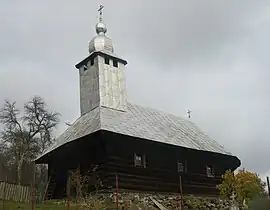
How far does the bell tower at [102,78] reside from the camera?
898 inches

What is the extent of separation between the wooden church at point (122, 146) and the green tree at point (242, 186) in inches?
85.4

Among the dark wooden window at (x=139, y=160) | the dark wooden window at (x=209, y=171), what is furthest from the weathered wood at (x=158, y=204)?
the dark wooden window at (x=209, y=171)

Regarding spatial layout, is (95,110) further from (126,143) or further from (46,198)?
(46,198)

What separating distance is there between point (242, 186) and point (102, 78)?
8.85 metres

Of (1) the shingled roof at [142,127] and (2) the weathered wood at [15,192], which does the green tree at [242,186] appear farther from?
(2) the weathered wood at [15,192]

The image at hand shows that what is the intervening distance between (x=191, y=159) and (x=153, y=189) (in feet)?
12.3

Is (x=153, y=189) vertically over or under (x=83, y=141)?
under

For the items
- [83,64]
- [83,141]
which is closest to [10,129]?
[83,64]

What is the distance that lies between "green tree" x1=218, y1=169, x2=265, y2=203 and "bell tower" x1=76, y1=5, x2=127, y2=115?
6537 mm

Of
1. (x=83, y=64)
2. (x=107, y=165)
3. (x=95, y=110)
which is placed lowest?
(x=107, y=165)

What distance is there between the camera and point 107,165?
19.1m

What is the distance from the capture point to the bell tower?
2281cm

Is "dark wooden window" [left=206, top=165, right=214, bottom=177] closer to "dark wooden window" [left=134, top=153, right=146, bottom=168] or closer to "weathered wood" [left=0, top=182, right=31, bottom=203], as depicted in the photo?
"dark wooden window" [left=134, top=153, right=146, bottom=168]

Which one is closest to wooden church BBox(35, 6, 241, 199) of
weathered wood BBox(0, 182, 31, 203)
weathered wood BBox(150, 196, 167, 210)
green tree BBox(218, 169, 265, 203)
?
weathered wood BBox(150, 196, 167, 210)
